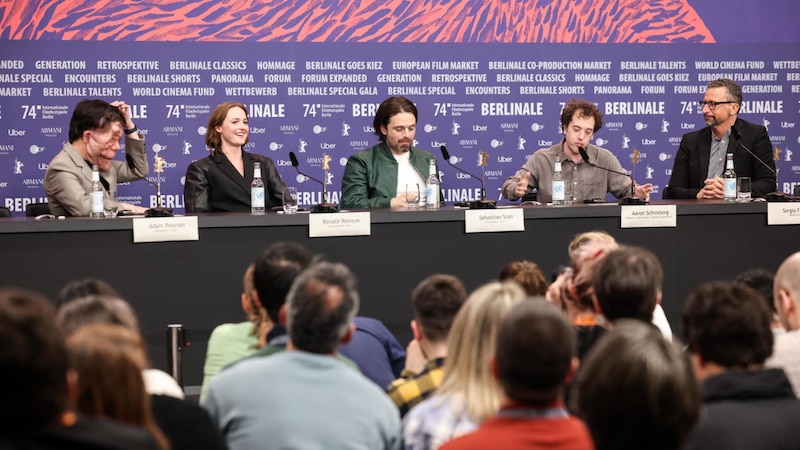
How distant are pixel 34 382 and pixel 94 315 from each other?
61 cm

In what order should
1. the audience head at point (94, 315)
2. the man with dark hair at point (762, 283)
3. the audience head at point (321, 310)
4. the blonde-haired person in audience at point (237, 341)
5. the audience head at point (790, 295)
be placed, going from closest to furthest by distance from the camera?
1. the audience head at point (94, 315)
2. the audience head at point (321, 310)
3. the audience head at point (790, 295)
4. the blonde-haired person in audience at point (237, 341)
5. the man with dark hair at point (762, 283)

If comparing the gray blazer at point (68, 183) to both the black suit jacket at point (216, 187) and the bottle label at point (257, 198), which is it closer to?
the black suit jacket at point (216, 187)

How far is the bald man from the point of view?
255cm

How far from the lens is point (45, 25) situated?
6.45 metres

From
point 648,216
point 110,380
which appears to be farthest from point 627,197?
point 110,380

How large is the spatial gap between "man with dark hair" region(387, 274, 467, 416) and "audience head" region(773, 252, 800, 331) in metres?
0.89

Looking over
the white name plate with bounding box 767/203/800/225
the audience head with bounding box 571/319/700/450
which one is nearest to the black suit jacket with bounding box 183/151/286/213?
the white name plate with bounding box 767/203/800/225

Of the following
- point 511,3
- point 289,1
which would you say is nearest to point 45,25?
point 289,1

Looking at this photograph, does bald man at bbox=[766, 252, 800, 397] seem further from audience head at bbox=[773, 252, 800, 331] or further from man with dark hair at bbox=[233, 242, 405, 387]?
man with dark hair at bbox=[233, 242, 405, 387]

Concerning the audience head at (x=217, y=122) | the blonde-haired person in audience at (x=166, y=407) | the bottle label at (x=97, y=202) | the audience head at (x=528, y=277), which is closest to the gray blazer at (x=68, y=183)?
the bottle label at (x=97, y=202)

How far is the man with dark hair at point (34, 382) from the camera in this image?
1.31 metres

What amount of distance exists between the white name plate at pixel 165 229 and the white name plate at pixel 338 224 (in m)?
0.53

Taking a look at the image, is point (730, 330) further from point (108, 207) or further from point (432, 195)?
point (108, 207)

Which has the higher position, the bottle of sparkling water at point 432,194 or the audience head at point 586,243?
the bottle of sparkling water at point 432,194
